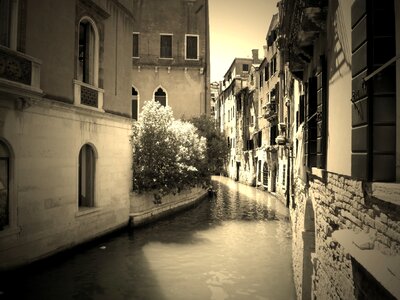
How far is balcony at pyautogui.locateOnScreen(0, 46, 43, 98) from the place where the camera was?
7.94m

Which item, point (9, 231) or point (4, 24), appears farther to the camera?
point (4, 24)

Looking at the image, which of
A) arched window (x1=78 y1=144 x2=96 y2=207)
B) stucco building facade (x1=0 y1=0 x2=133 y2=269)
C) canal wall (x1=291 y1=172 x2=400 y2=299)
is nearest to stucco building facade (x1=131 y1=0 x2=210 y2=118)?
stucco building facade (x1=0 y1=0 x2=133 y2=269)

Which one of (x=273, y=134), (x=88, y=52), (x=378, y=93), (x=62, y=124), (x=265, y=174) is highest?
(x=88, y=52)

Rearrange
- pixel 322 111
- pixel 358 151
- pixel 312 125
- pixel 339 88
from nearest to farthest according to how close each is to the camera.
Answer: pixel 358 151 → pixel 339 88 → pixel 322 111 → pixel 312 125

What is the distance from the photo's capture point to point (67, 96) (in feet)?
34.9

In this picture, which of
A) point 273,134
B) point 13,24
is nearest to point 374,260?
point 13,24

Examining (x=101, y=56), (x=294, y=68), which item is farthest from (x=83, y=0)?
(x=294, y=68)

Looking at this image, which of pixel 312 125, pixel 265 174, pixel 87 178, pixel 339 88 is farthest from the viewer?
pixel 265 174

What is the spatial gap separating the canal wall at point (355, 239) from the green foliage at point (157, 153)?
10163 millimetres

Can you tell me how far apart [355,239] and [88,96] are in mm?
9974

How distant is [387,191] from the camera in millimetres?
3119

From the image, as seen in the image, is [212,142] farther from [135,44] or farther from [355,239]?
[355,239]

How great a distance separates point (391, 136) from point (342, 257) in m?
1.73

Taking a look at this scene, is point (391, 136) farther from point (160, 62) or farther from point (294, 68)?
point (160, 62)
